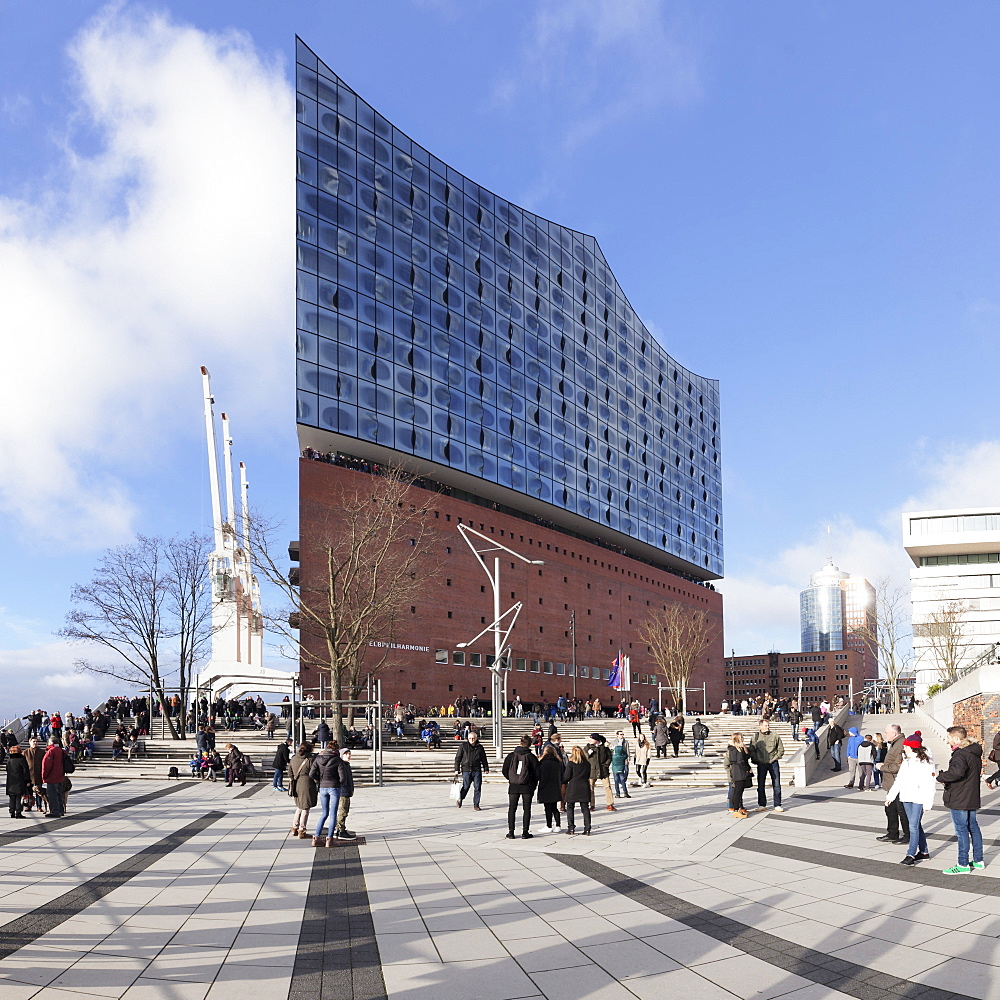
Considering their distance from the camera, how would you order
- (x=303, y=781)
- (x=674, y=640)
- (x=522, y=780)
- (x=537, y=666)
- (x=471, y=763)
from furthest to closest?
(x=674, y=640)
(x=537, y=666)
(x=471, y=763)
(x=522, y=780)
(x=303, y=781)

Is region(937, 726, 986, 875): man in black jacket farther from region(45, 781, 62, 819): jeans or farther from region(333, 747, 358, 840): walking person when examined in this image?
region(45, 781, 62, 819): jeans

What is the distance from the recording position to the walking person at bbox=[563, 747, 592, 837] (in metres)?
15.2

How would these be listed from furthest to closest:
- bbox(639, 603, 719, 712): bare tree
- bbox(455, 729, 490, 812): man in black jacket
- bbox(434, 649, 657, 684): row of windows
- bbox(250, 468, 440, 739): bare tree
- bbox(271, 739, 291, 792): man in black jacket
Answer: bbox(639, 603, 719, 712): bare tree → bbox(434, 649, 657, 684): row of windows → bbox(250, 468, 440, 739): bare tree → bbox(271, 739, 291, 792): man in black jacket → bbox(455, 729, 490, 812): man in black jacket

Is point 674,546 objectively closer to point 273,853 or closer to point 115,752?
point 115,752

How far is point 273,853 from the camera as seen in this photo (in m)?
13.8

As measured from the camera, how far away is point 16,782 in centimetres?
1892

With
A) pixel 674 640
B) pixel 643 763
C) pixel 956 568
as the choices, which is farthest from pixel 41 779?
pixel 956 568

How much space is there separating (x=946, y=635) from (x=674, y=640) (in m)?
21.3

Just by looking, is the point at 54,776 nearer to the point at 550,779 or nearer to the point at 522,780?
the point at 522,780

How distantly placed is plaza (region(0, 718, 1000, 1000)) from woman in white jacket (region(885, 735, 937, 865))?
0.90 feet

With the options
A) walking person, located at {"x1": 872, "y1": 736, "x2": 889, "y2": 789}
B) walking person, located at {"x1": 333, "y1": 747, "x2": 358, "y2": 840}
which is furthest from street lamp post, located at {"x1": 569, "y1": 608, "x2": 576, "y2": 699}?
walking person, located at {"x1": 333, "y1": 747, "x2": 358, "y2": 840}

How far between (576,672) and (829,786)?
50305mm

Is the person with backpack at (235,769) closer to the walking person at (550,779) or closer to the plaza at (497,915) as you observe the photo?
the plaza at (497,915)

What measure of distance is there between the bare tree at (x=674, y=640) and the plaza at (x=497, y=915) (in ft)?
193
